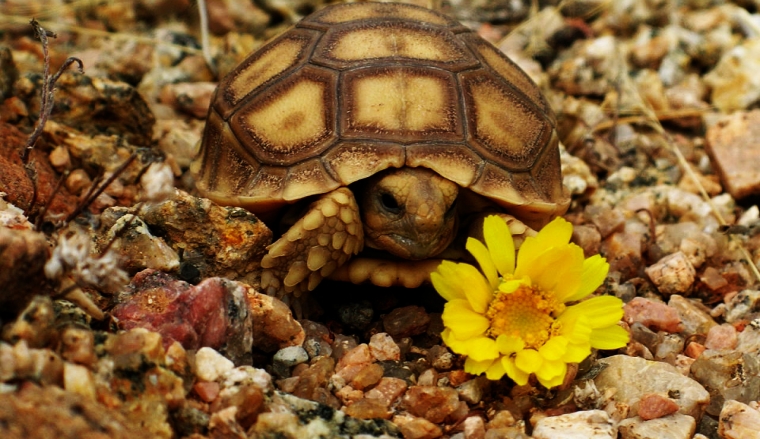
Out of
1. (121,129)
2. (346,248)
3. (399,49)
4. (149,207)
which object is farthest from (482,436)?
(121,129)

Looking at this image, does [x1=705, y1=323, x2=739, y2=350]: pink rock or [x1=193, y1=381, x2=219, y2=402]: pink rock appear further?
[x1=705, y1=323, x2=739, y2=350]: pink rock

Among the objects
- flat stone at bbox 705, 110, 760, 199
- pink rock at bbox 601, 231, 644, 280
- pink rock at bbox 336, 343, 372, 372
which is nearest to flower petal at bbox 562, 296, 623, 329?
pink rock at bbox 336, 343, 372, 372

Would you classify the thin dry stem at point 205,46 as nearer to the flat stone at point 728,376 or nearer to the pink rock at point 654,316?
the pink rock at point 654,316

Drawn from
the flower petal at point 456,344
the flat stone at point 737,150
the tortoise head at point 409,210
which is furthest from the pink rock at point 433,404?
the flat stone at point 737,150

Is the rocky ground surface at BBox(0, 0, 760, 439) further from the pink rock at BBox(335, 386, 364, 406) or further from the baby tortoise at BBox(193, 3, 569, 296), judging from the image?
the baby tortoise at BBox(193, 3, 569, 296)

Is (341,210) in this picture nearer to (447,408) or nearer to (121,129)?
(447,408)

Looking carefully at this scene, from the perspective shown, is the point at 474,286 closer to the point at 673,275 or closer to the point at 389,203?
the point at 389,203
